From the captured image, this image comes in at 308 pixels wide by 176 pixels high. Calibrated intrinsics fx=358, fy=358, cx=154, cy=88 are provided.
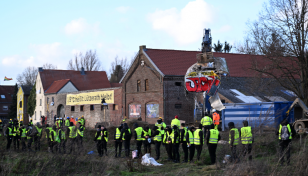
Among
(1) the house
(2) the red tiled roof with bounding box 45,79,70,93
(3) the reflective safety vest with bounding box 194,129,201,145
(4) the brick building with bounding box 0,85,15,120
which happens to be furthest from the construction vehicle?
(4) the brick building with bounding box 0,85,15,120

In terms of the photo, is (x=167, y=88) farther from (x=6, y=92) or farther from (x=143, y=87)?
(x=6, y=92)

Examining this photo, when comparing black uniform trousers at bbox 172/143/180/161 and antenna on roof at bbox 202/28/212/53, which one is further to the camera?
antenna on roof at bbox 202/28/212/53

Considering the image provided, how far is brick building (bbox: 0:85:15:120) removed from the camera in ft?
259

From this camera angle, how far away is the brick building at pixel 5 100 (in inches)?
3103

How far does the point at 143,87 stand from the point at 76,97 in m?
12.2

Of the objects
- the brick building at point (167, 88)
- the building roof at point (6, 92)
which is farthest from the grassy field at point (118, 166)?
the building roof at point (6, 92)

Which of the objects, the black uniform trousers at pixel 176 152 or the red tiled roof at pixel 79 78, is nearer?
the black uniform trousers at pixel 176 152

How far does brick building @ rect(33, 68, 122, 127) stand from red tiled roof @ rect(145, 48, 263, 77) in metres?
6.28

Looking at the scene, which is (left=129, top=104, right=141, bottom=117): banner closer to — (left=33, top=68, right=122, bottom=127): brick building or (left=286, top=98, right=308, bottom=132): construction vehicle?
(left=33, top=68, right=122, bottom=127): brick building

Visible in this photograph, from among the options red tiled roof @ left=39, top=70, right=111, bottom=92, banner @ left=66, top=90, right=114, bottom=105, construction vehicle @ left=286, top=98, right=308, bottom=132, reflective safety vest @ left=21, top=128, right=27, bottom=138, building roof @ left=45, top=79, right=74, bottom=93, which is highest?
red tiled roof @ left=39, top=70, right=111, bottom=92

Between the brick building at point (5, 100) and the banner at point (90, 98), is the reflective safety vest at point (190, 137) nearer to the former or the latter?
the banner at point (90, 98)

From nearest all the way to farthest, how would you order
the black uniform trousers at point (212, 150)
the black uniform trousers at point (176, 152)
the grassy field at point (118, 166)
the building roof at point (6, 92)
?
the grassy field at point (118, 166) < the black uniform trousers at point (212, 150) < the black uniform trousers at point (176, 152) < the building roof at point (6, 92)

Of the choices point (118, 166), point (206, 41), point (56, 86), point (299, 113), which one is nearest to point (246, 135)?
point (118, 166)

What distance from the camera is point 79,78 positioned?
2378 inches
